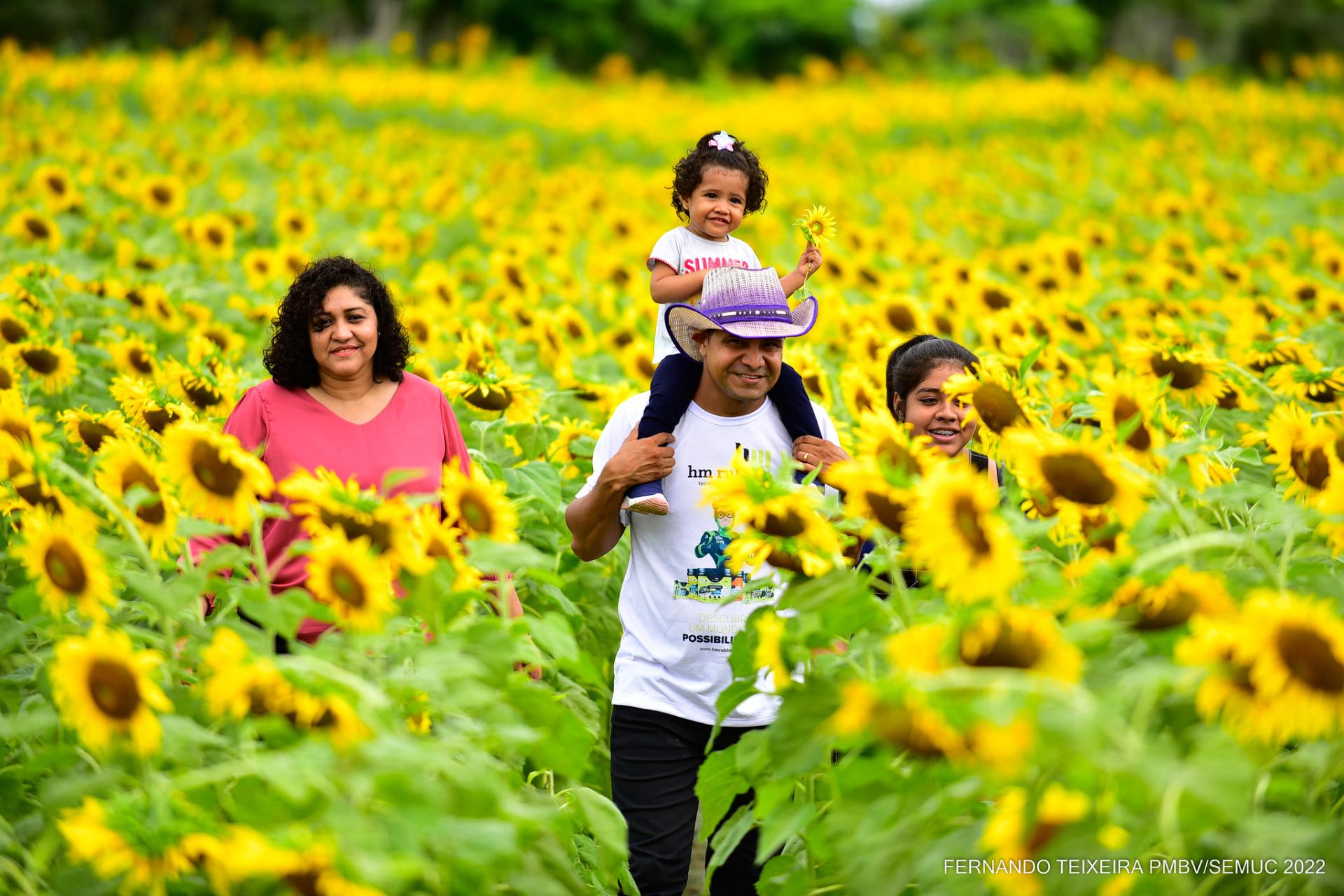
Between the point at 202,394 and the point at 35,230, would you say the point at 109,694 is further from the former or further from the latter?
the point at 35,230

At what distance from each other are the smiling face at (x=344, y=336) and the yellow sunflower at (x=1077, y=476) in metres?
1.73

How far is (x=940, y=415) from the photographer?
3605 millimetres

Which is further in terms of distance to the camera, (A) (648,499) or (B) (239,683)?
(A) (648,499)

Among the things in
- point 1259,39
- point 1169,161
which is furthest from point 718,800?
point 1259,39

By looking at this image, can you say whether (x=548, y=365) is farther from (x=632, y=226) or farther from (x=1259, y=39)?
(x=1259, y=39)

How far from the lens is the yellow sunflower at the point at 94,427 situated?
3354mm

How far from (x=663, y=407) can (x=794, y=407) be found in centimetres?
31

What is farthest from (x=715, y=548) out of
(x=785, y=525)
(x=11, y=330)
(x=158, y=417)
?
(x=11, y=330)

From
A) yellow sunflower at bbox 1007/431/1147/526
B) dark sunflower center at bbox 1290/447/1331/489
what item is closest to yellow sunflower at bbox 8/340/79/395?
yellow sunflower at bbox 1007/431/1147/526

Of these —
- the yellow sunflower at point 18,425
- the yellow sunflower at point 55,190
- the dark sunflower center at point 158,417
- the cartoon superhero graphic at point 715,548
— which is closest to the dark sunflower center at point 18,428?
the yellow sunflower at point 18,425

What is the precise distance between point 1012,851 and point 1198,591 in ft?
1.59

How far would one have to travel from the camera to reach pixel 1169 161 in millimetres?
12852

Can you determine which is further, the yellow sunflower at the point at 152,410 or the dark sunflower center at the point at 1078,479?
the yellow sunflower at the point at 152,410

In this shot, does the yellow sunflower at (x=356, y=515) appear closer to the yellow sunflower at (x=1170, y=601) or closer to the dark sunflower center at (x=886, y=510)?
the dark sunflower center at (x=886, y=510)
